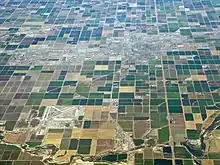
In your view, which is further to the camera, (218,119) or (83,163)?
(218,119)

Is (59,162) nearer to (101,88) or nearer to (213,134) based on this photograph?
(101,88)

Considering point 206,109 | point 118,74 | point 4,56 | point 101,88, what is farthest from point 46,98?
point 206,109

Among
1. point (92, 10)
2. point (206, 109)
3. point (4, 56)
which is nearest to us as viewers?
point (206, 109)

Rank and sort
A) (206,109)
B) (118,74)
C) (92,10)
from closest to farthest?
(206,109) → (118,74) → (92,10)

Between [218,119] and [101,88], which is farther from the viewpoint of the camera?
[101,88]

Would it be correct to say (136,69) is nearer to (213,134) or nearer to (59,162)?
(213,134)

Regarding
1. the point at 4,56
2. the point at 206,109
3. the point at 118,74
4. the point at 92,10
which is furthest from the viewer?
the point at 92,10

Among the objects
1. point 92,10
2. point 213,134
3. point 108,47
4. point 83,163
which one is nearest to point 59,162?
point 83,163

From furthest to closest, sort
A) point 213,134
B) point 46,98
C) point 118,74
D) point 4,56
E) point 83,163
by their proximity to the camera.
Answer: point 4,56 < point 118,74 < point 46,98 < point 213,134 < point 83,163
